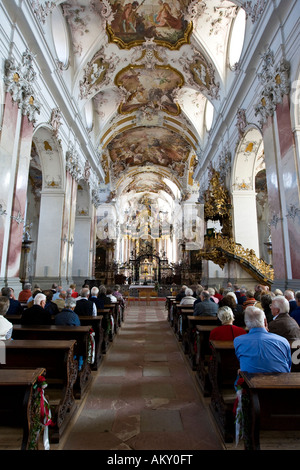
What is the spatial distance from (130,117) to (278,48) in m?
12.2

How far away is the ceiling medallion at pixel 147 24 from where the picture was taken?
10828 millimetres

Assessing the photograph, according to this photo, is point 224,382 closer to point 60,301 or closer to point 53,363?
point 53,363

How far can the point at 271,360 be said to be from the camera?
233 cm

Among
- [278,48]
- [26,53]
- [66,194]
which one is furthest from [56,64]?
[278,48]

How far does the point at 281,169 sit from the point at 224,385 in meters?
5.76

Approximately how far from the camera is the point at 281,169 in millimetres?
7074

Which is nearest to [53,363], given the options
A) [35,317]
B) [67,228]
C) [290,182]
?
[35,317]

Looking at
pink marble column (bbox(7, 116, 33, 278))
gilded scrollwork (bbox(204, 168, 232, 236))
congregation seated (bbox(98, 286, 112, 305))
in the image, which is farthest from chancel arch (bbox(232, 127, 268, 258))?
pink marble column (bbox(7, 116, 33, 278))

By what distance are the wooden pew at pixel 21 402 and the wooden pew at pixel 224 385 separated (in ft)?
5.45

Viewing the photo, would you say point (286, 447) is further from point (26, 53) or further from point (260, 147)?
point (260, 147)

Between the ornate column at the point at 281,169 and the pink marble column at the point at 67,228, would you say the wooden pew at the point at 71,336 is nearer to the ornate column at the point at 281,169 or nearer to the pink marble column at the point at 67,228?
the ornate column at the point at 281,169

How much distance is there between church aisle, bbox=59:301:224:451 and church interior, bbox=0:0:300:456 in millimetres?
20

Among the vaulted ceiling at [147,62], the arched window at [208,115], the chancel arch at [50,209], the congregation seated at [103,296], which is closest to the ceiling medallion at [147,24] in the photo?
the vaulted ceiling at [147,62]

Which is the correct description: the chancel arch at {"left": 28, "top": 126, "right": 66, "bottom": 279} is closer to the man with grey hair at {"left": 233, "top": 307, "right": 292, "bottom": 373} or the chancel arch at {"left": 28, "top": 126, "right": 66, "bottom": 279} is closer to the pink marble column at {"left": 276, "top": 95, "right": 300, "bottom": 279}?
the pink marble column at {"left": 276, "top": 95, "right": 300, "bottom": 279}
